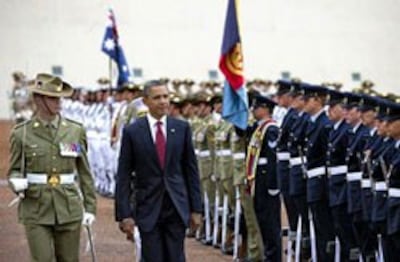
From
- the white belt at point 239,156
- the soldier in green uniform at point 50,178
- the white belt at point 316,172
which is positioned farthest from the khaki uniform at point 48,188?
the white belt at point 239,156

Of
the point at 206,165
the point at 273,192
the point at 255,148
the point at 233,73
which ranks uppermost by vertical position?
the point at 233,73

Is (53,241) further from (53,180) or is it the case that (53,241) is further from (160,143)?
(160,143)

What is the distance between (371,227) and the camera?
9.55 meters

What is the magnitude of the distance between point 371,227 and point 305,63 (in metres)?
32.0

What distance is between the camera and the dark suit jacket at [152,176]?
884 centimetres

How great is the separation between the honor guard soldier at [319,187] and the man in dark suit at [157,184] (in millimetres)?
1896

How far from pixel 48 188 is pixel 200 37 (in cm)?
3215

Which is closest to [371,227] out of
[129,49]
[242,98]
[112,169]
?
[242,98]

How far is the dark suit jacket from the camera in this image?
8.84 metres

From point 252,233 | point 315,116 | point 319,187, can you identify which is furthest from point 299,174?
point 252,233

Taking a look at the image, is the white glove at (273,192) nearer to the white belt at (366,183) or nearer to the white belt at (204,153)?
the white belt at (366,183)

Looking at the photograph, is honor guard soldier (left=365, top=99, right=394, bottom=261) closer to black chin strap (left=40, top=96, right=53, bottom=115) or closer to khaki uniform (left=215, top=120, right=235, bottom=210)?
black chin strap (left=40, top=96, right=53, bottom=115)

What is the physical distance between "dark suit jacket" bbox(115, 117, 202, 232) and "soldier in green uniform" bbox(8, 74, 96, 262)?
0.99ft

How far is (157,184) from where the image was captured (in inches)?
349
